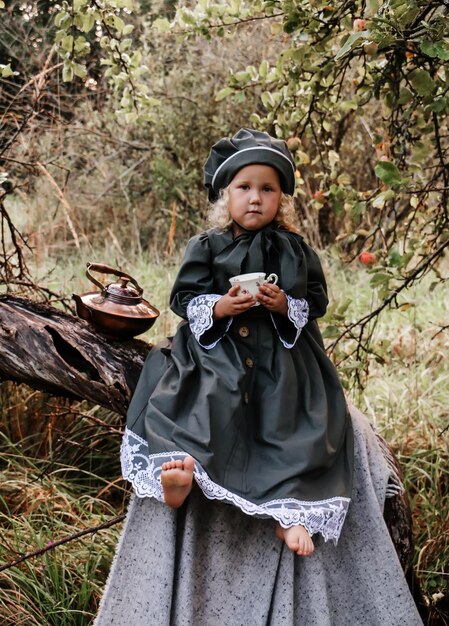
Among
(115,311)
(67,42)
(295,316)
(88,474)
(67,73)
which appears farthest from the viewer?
(88,474)

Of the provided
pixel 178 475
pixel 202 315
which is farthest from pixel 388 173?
pixel 178 475

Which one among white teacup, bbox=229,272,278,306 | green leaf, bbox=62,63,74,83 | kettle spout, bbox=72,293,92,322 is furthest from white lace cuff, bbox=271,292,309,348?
green leaf, bbox=62,63,74,83

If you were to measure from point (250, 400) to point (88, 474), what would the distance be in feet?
4.55

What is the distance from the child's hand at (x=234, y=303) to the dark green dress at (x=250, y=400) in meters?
0.06

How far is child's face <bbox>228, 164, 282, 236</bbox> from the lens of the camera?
7.67 feet

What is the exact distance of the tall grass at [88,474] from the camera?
2.63 m

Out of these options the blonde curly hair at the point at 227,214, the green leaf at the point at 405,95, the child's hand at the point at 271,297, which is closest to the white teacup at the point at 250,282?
the child's hand at the point at 271,297

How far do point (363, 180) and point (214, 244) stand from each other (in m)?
5.08

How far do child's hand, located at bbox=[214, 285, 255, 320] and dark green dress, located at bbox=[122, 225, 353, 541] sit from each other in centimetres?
6

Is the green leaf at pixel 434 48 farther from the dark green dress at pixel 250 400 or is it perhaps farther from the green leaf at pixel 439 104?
the dark green dress at pixel 250 400

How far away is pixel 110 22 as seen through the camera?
2883 millimetres

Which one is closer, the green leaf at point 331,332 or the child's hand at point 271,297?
the child's hand at point 271,297

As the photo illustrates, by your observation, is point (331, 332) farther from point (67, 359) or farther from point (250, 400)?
point (67, 359)

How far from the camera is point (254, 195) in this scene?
2.34 m
